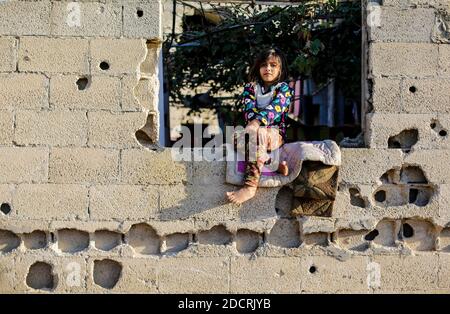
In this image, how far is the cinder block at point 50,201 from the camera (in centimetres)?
595

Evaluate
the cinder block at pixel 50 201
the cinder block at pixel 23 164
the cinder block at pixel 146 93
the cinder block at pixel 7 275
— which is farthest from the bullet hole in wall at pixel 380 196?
the cinder block at pixel 7 275

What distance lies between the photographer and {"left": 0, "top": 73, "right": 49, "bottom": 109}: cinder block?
5988mm

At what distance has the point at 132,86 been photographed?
6.02 metres

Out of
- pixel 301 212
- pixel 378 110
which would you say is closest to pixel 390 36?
pixel 378 110

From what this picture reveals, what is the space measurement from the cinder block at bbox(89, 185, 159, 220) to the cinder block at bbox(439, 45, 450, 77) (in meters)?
2.22

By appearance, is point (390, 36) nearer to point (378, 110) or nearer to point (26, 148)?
point (378, 110)

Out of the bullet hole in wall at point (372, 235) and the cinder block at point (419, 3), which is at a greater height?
the cinder block at point (419, 3)

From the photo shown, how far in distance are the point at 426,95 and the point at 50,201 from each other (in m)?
2.76

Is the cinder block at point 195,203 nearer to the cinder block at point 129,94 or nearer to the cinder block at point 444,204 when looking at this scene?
the cinder block at point 129,94

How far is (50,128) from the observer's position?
598cm

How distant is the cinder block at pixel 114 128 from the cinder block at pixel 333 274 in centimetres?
149

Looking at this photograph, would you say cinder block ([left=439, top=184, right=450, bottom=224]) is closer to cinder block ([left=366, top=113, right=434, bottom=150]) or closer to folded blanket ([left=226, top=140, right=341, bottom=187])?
cinder block ([left=366, top=113, right=434, bottom=150])

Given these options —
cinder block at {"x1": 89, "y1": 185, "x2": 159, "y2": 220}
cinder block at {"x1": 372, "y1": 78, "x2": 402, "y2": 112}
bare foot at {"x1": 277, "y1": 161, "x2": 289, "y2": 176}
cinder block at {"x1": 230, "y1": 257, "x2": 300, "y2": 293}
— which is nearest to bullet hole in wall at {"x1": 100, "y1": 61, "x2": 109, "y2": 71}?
cinder block at {"x1": 89, "y1": 185, "x2": 159, "y2": 220}

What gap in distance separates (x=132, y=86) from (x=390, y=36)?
6.10ft
